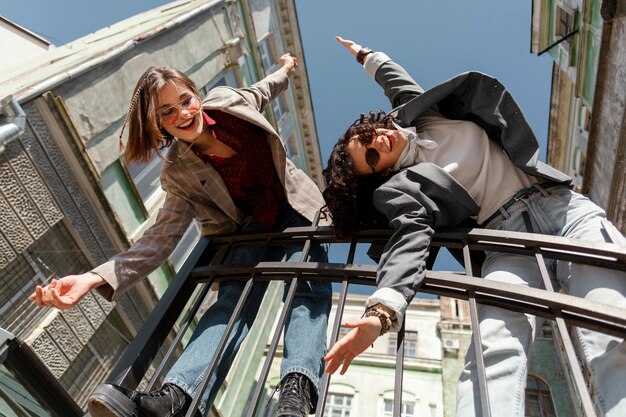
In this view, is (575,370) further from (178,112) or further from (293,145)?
(293,145)

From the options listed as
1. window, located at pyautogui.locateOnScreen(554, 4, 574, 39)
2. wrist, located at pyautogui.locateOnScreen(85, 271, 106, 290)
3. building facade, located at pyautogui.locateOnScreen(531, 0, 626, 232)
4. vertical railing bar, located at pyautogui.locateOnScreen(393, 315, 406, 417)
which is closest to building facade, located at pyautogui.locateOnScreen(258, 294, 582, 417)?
building facade, located at pyautogui.locateOnScreen(531, 0, 626, 232)

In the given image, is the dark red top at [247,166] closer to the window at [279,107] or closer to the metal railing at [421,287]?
the metal railing at [421,287]

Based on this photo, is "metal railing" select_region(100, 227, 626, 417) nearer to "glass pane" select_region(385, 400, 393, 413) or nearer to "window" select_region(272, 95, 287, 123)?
"window" select_region(272, 95, 287, 123)

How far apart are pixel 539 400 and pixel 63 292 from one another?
15147 millimetres

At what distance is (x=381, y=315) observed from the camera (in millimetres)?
1783

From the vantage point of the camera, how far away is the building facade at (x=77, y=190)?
522 cm

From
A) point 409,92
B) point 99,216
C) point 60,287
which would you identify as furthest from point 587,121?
point 60,287

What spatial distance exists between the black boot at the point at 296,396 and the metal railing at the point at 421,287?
11 cm

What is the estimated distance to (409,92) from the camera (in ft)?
9.85

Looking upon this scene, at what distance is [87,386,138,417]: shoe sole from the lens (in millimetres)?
1754

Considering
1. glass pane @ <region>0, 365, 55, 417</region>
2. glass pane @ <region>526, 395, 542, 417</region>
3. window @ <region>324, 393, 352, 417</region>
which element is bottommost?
glass pane @ <region>0, 365, 55, 417</region>

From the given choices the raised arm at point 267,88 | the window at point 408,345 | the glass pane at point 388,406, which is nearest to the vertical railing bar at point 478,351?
the raised arm at point 267,88

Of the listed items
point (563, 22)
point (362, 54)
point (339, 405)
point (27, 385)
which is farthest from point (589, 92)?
point (27, 385)

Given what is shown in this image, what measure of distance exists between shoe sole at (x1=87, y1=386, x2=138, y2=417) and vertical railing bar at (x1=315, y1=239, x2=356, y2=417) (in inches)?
32.9
